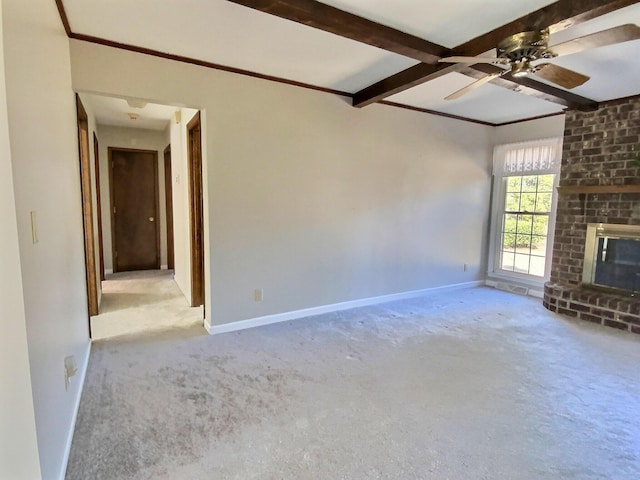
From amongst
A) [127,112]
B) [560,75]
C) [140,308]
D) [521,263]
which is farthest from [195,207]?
[521,263]

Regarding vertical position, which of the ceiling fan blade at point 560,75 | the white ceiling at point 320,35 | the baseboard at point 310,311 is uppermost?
the white ceiling at point 320,35

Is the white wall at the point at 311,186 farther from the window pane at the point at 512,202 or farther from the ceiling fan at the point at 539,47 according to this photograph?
the ceiling fan at the point at 539,47

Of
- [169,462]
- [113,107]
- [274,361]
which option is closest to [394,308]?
[274,361]

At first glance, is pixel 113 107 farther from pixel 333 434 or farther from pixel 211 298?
pixel 333 434

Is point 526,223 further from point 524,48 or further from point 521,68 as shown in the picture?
point 524,48

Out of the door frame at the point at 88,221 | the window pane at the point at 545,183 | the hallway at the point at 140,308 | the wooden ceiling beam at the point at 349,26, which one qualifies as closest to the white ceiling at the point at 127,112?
the door frame at the point at 88,221

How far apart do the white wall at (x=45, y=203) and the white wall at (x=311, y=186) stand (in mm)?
892

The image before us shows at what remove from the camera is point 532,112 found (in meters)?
4.52

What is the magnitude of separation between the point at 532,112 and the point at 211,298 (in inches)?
172

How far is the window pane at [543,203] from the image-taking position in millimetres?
4730

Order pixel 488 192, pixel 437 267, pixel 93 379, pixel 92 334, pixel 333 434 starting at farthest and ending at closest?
pixel 488 192, pixel 437 267, pixel 92 334, pixel 93 379, pixel 333 434

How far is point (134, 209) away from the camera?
607cm

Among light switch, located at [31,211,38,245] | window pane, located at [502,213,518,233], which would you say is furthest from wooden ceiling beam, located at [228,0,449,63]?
window pane, located at [502,213,518,233]

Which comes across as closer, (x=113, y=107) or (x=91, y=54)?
(x=91, y=54)
